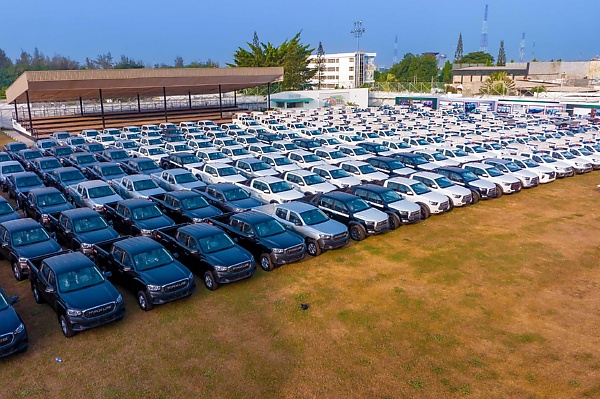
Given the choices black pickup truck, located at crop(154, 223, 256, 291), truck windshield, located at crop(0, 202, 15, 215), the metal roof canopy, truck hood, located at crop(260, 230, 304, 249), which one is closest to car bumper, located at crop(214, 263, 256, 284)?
black pickup truck, located at crop(154, 223, 256, 291)

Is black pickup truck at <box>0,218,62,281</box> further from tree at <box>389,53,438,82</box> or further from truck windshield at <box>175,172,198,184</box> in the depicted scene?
tree at <box>389,53,438,82</box>

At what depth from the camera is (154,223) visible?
16469 mm

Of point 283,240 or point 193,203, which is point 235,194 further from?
point 283,240

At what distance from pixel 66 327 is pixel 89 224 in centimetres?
533

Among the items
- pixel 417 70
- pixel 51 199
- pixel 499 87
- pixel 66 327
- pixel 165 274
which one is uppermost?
pixel 417 70

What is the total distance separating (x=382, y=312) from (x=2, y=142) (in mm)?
43307

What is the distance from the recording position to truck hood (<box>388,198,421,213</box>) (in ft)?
61.2

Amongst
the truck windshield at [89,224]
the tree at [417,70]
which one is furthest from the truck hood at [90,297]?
the tree at [417,70]

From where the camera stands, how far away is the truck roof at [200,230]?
46.4 feet

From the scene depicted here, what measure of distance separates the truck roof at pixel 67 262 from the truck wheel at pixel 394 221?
11016mm

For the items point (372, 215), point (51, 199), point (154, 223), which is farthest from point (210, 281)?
point (51, 199)

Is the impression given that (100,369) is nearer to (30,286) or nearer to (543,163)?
(30,286)

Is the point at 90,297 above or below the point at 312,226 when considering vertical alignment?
below

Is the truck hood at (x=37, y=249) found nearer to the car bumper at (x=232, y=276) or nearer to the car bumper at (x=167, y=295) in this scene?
the car bumper at (x=167, y=295)
